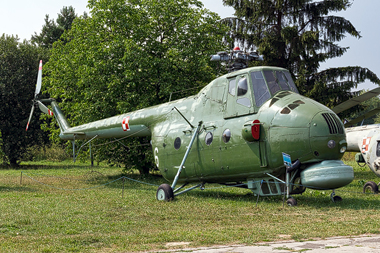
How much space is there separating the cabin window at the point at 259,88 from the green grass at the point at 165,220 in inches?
135

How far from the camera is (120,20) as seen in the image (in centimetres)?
2409

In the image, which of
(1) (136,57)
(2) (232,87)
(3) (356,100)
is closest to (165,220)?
(2) (232,87)

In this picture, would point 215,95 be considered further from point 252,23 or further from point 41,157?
point 41,157

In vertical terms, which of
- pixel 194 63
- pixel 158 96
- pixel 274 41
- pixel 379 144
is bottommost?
pixel 379 144

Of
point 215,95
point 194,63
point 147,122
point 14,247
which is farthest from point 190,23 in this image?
point 14,247

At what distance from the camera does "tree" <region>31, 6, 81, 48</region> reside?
206 ft

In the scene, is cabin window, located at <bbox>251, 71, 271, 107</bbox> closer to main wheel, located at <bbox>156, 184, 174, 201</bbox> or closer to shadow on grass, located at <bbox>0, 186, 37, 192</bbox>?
main wheel, located at <bbox>156, 184, 174, 201</bbox>

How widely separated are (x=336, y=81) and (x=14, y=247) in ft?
79.2

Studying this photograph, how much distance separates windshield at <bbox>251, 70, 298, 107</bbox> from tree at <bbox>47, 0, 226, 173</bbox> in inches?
375

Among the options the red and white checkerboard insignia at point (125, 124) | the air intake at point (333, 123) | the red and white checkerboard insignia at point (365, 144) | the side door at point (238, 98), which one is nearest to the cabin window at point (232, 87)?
the side door at point (238, 98)

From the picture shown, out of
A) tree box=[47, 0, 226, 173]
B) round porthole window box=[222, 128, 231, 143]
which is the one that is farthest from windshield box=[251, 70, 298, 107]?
tree box=[47, 0, 226, 173]

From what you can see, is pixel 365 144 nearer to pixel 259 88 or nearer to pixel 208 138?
pixel 259 88

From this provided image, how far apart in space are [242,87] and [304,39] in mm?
14869

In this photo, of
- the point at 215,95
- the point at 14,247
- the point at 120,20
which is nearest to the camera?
the point at 14,247
